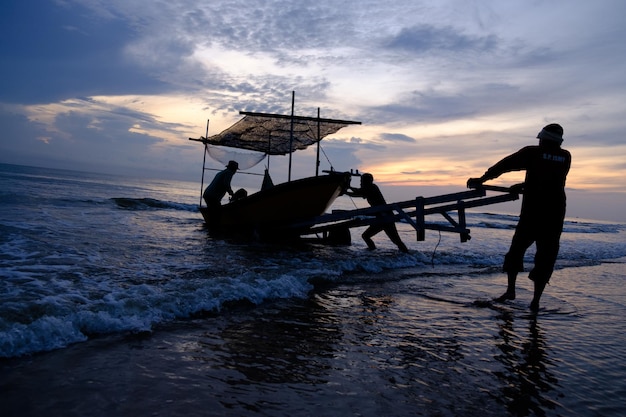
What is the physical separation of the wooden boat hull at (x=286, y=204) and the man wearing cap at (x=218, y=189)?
0.85 m

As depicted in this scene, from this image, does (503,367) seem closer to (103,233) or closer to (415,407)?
(415,407)

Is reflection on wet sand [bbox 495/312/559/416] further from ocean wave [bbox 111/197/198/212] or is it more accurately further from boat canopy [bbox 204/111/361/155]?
ocean wave [bbox 111/197/198/212]

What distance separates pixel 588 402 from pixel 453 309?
2.37 meters

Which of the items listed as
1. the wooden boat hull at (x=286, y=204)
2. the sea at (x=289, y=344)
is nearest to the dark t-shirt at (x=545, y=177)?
the sea at (x=289, y=344)

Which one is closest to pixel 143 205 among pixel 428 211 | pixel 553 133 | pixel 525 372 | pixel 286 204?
pixel 286 204

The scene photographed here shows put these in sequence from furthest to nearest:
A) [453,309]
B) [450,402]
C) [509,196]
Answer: [509,196] < [453,309] < [450,402]

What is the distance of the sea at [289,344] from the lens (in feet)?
7.93

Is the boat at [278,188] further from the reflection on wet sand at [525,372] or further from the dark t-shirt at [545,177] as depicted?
the reflection on wet sand at [525,372]

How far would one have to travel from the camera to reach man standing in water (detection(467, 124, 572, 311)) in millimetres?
4922

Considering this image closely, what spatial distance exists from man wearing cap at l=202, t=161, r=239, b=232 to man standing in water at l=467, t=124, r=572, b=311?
890 cm

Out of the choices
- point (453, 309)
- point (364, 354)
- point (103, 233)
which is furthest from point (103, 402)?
point (103, 233)

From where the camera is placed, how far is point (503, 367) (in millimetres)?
3107

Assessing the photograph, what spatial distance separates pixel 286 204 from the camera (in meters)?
11.0

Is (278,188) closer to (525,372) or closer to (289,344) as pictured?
(289,344)
